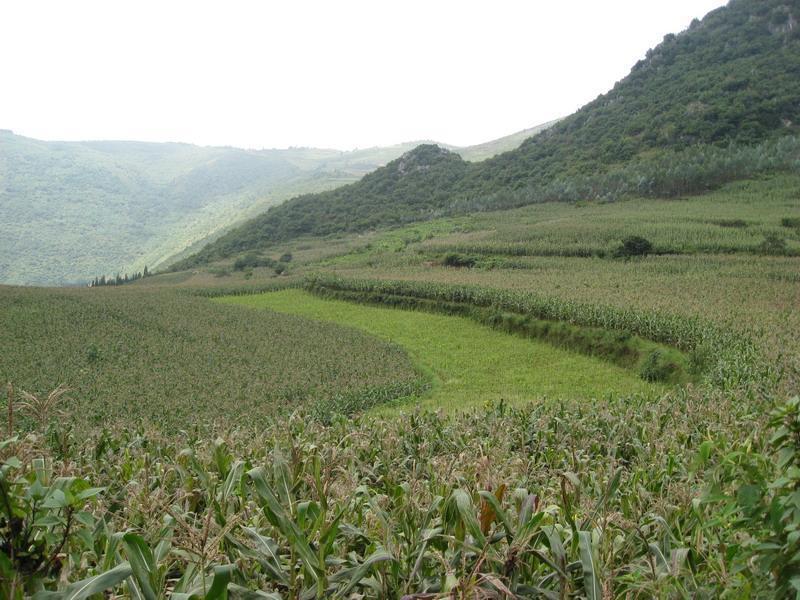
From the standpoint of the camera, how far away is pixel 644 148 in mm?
89125

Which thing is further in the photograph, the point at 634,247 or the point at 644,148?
the point at 644,148

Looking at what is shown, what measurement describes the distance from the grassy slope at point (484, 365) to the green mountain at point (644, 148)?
55.0 m

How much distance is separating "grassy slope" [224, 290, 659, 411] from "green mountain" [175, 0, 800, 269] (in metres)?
55.0

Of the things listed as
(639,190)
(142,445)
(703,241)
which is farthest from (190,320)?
(639,190)

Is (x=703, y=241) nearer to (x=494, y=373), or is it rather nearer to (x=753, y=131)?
(x=494, y=373)

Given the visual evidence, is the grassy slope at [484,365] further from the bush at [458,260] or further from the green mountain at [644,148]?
the green mountain at [644,148]

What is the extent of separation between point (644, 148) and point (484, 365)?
81522mm

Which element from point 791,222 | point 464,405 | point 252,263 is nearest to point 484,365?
point 464,405

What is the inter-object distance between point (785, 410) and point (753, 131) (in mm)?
97359

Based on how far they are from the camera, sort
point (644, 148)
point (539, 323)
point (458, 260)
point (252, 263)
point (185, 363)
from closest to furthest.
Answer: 1. point (185, 363)
2. point (539, 323)
3. point (458, 260)
4. point (252, 263)
5. point (644, 148)

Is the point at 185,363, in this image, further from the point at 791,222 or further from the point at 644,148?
the point at 644,148

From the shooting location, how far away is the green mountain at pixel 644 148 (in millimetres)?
76812

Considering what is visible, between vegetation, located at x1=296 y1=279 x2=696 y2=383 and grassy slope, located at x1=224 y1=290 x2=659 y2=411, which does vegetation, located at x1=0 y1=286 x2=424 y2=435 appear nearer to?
grassy slope, located at x1=224 y1=290 x2=659 y2=411

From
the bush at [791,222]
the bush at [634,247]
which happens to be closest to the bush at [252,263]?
the bush at [634,247]
